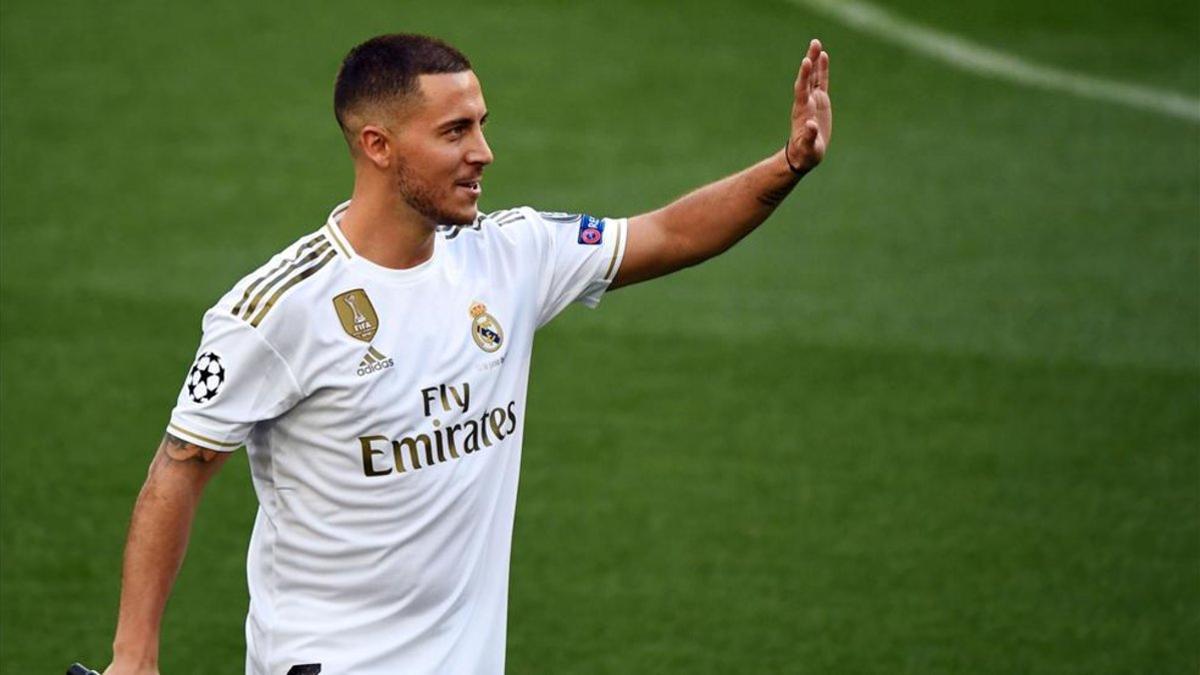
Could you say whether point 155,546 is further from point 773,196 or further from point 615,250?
point 773,196

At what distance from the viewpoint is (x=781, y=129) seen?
14.0 metres

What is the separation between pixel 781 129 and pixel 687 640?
7.01 m

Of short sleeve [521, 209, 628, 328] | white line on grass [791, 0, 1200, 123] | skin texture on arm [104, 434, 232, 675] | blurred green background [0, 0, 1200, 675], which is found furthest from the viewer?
white line on grass [791, 0, 1200, 123]

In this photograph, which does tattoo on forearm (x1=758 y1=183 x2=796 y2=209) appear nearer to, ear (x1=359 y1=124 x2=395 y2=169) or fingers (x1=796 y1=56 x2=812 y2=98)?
fingers (x1=796 y1=56 x2=812 y2=98)

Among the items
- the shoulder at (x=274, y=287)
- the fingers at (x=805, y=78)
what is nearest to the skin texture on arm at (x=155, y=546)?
the shoulder at (x=274, y=287)

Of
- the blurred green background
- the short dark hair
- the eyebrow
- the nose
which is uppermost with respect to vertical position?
the short dark hair

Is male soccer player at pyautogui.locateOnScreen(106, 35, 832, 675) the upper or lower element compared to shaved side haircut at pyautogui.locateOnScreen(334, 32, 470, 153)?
lower

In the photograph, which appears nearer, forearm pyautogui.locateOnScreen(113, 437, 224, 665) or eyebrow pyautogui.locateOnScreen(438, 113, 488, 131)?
forearm pyautogui.locateOnScreen(113, 437, 224, 665)

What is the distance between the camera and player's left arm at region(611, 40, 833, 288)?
4742mm

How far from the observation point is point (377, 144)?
14.4ft

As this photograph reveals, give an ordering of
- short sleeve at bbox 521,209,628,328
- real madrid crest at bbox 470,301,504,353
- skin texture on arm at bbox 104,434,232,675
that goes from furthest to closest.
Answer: short sleeve at bbox 521,209,628,328 < real madrid crest at bbox 470,301,504,353 < skin texture on arm at bbox 104,434,232,675

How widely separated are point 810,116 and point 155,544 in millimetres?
1825

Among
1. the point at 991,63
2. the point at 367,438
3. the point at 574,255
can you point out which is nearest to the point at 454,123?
the point at 574,255

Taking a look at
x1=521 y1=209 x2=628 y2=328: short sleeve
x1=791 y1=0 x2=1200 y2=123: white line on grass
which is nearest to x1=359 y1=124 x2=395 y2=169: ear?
x1=521 y1=209 x2=628 y2=328: short sleeve
